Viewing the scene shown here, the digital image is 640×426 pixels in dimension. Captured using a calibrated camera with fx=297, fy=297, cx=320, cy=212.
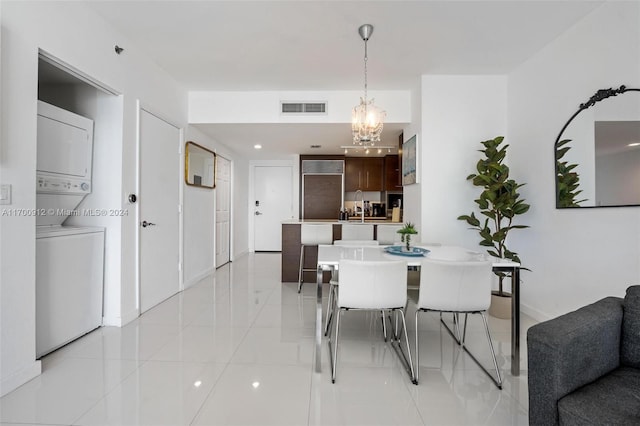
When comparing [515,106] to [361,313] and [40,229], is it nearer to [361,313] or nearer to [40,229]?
[361,313]

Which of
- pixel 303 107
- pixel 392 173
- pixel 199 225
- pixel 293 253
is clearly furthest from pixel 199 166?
pixel 392 173

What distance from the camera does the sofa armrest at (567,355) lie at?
3.59ft

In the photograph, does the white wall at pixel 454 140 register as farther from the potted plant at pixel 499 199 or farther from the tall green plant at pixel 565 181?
the tall green plant at pixel 565 181

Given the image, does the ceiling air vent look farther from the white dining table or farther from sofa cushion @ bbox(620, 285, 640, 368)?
sofa cushion @ bbox(620, 285, 640, 368)

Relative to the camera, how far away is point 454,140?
11.2 ft

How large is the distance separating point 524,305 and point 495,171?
1.50 meters

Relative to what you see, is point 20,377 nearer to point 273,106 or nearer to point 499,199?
point 273,106

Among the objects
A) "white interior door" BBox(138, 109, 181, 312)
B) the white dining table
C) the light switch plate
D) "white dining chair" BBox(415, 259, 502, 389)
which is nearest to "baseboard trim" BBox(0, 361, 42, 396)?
the light switch plate

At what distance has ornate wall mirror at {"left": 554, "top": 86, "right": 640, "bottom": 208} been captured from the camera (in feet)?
6.69

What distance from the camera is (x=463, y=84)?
3.44 meters

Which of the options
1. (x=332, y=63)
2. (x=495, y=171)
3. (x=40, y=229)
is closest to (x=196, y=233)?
(x=40, y=229)

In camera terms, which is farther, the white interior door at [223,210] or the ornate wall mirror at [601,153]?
the white interior door at [223,210]

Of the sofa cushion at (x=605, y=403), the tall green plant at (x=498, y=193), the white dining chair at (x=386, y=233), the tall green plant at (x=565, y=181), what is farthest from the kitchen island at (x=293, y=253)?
the sofa cushion at (x=605, y=403)

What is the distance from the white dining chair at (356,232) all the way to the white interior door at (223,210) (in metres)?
2.41
